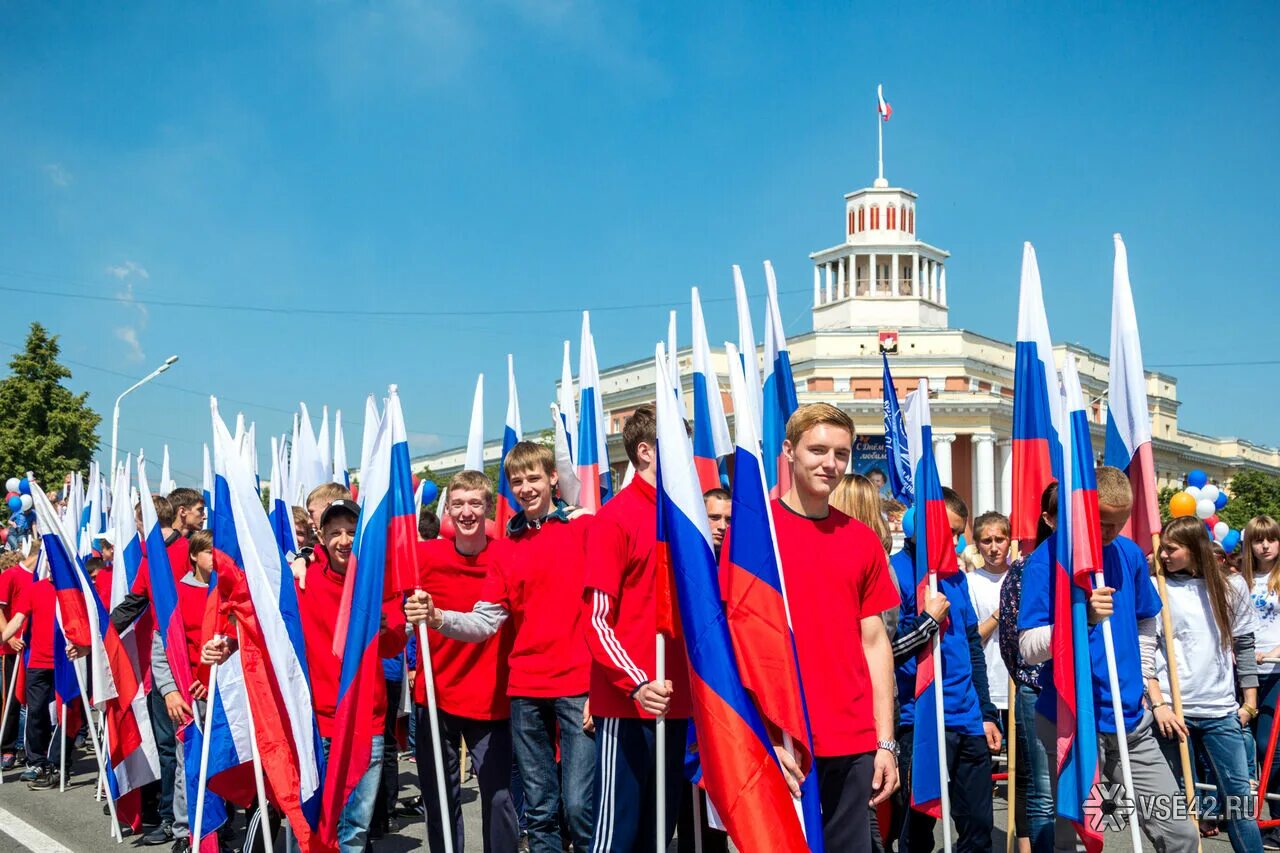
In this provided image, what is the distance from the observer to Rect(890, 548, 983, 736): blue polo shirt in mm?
6188

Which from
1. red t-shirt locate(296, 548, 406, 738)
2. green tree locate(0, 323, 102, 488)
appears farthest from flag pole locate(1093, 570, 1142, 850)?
green tree locate(0, 323, 102, 488)

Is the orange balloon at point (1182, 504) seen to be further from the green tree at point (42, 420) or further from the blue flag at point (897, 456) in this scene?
the green tree at point (42, 420)

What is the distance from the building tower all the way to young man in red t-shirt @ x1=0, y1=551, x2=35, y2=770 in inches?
3039

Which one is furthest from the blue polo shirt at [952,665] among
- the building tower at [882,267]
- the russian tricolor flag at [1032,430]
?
the building tower at [882,267]

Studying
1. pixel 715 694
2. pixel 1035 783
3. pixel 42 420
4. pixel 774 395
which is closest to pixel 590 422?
pixel 774 395

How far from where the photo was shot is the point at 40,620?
10609mm

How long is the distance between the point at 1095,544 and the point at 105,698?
6.26m

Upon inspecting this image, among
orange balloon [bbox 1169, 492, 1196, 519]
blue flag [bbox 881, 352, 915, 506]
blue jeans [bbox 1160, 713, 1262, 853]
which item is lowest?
blue jeans [bbox 1160, 713, 1262, 853]

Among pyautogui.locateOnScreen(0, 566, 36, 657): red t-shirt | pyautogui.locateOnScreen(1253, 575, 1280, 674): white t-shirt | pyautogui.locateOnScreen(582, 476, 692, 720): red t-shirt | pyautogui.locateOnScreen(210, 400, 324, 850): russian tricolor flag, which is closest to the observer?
pyautogui.locateOnScreen(582, 476, 692, 720): red t-shirt

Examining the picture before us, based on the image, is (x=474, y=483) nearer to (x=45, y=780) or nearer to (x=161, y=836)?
(x=161, y=836)

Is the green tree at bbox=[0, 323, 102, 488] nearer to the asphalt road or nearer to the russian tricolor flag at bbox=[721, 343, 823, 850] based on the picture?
the asphalt road

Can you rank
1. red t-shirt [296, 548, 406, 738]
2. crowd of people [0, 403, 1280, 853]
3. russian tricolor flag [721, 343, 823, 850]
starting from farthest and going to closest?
1. red t-shirt [296, 548, 406, 738]
2. crowd of people [0, 403, 1280, 853]
3. russian tricolor flag [721, 343, 823, 850]

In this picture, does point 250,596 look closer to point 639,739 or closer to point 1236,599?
point 639,739

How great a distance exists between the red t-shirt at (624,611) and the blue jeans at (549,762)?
22.7 inches
